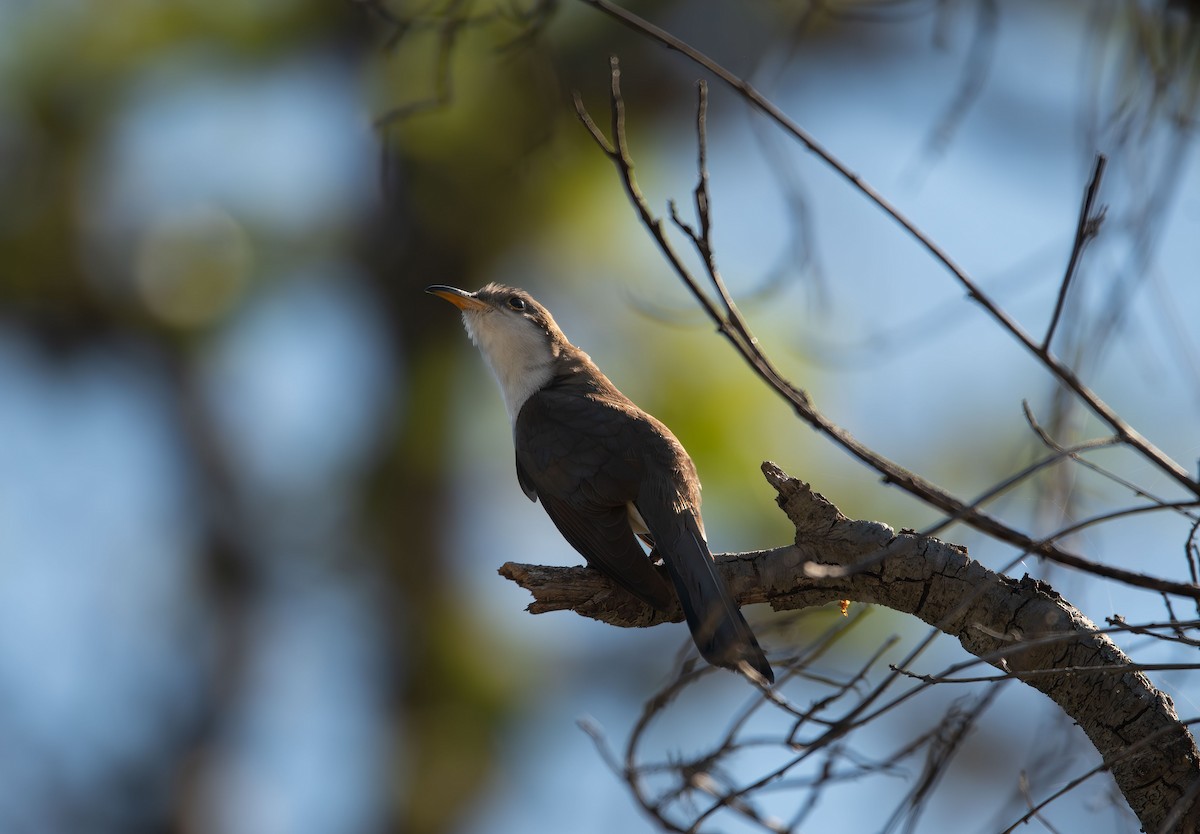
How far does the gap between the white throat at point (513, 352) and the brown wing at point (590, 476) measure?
481 mm

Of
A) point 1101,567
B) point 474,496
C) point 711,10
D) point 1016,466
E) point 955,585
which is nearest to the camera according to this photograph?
point 1101,567

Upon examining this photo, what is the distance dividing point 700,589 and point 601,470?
994 mm

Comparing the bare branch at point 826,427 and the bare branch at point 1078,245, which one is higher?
the bare branch at point 1078,245

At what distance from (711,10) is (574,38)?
6.56ft

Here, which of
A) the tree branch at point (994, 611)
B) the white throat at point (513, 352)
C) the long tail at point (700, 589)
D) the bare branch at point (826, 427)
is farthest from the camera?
the white throat at point (513, 352)

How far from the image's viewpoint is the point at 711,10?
898 centimetres

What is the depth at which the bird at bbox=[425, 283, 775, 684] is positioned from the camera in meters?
3.56

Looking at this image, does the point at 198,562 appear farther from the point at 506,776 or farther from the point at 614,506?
the point at 614,506

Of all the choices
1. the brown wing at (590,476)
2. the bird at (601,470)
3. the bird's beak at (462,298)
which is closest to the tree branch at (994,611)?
the bird at (601,470)

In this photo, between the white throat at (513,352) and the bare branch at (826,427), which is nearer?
the bare branch at (826,427)

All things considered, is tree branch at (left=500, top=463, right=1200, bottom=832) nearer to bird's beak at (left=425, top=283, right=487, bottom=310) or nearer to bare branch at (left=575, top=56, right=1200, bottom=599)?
bare branch at (left=575, top=56, right=1200, bottom=599)

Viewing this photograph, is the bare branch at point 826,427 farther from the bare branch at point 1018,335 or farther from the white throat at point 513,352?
the white throat at point 513,352

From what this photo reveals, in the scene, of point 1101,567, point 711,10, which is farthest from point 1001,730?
point 1101,567

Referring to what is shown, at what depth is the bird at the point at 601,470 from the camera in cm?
356
